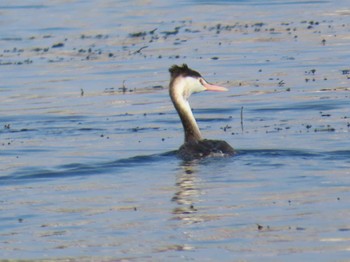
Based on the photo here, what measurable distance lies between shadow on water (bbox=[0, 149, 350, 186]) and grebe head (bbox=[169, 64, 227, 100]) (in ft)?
5.22

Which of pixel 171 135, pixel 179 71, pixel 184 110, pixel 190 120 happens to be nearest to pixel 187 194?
pixel 190 120

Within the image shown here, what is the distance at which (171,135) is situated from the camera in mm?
18266

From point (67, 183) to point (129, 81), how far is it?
8.46 meters

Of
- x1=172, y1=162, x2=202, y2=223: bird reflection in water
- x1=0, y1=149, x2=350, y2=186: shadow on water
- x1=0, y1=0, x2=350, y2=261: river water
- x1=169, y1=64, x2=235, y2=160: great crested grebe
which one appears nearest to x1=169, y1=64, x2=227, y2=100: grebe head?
x1=169, y1=64, x2=235, y2=160: great crested grebe

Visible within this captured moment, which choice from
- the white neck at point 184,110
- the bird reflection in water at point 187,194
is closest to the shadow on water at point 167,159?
the bird reflection in water at point 187,194

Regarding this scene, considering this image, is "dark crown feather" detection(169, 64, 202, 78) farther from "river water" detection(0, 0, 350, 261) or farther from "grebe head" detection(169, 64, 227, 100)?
"river water" detection(0, 0, 350, 261)

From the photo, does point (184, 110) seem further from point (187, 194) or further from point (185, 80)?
point (187, 194)

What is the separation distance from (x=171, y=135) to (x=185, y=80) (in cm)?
92

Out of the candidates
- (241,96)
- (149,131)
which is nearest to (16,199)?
(149,131)

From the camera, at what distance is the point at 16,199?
45.6 feet

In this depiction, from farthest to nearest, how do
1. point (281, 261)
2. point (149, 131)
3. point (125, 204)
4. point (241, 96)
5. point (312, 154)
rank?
point (241, 96), point (149, 131), point (312, 154), point (125, 204), point (281, 261)

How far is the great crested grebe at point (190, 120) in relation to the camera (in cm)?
1599

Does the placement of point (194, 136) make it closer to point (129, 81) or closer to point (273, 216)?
point (273, 216)

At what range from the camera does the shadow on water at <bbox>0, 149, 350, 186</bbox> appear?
1548 cm
